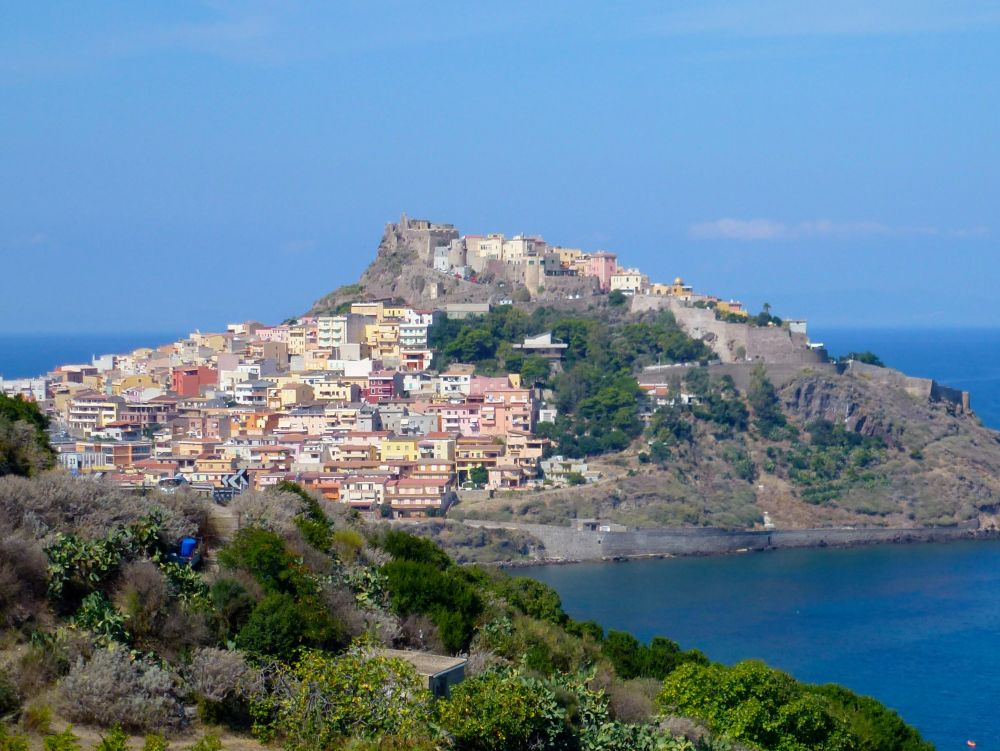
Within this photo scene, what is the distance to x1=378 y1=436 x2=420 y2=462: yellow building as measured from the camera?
3400cm

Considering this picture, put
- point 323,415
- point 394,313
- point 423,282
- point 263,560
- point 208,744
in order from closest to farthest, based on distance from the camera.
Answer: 1. point 208,744
2. point 263,560
3. point 323,415
4. point 394,313
5. point 423,282

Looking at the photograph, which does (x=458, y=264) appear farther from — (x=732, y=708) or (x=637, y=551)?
(x=732, y=708)

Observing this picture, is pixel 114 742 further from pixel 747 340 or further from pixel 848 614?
pixel 747 340

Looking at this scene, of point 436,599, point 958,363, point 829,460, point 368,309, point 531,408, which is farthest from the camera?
point 958,363

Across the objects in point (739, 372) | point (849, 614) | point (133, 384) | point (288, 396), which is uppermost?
point (739, 372)

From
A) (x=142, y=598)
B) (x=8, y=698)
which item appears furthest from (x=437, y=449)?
(x=8, y=698)

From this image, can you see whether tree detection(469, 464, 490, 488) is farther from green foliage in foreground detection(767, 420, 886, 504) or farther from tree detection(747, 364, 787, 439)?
tree detection(747, 364, 787, 439)

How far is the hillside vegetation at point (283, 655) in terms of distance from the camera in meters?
6.65

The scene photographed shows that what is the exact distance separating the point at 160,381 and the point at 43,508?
34209mm

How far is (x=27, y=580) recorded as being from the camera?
7246 mm

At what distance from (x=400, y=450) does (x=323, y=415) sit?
2.47 m

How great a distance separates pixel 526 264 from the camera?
45.6 metres

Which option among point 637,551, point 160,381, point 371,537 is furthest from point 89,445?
point 371,537

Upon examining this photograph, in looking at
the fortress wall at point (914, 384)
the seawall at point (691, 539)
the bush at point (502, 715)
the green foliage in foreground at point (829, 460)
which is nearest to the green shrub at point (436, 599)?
the bush at point (502, 715)
